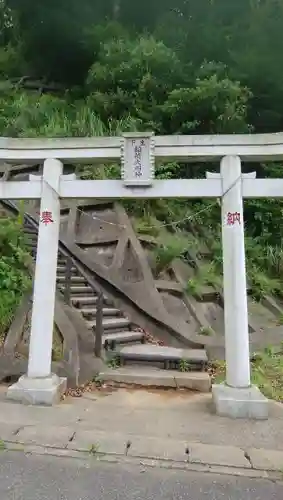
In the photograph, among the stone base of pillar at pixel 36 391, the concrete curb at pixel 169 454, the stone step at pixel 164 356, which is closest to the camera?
the concrete curb at pixel 169 454

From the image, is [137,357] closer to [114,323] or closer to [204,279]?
[114,323]

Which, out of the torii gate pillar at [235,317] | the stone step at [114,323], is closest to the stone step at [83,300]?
the stone step at [114,323]

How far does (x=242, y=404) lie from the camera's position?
15.1 feet

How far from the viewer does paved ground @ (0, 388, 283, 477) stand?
10.9ft

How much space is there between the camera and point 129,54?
1260 cm

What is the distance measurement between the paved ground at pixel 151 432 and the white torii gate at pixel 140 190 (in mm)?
419

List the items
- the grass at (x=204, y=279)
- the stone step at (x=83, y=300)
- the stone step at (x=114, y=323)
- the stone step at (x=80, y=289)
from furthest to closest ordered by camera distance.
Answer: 1. the grass at (x=204, y=279)
2. the stone step at (x=80, y=289)
3. the stone step at (x=83, y=300)
4. the stone step at (x=114, y=323)

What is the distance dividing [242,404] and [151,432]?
1258mm

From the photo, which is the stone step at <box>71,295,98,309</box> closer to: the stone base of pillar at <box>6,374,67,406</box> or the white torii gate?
the white torii gate

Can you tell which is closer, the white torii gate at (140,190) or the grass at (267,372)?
the white torii gate at (140,190)

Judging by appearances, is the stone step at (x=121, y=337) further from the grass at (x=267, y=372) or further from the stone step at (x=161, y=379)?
the grass at (x=267, y=372)

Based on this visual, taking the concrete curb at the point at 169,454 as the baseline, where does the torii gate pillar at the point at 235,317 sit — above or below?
above

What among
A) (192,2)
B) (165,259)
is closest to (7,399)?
(165,259)

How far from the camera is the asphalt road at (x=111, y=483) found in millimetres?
2785
